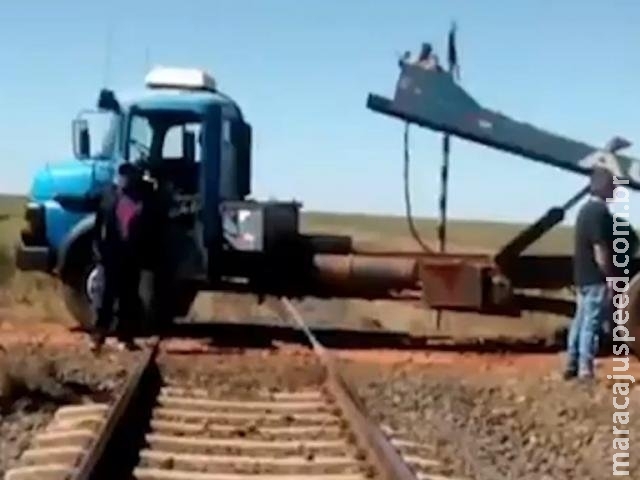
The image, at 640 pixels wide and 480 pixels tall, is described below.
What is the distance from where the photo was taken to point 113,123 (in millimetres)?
19156

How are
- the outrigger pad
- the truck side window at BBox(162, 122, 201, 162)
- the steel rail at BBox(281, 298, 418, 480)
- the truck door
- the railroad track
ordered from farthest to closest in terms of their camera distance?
1. the truck side window at BBox(162, 122, 201, 162)
2. the truck door
3. the outrigger pad
4. the railroad track
5. the steel rail at BBox(281, 298, 418, 480)

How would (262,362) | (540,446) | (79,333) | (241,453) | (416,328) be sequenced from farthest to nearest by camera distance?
(416,328) → (79,333) → (262,362) → (540,446) → (241,453)

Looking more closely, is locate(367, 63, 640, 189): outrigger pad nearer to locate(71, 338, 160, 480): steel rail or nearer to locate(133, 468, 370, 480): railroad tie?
locate(71, 338, 160, 480): steel rail

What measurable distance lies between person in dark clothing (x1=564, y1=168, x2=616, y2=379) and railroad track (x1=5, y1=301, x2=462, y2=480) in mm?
2580

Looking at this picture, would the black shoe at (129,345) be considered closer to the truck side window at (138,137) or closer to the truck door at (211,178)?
the truck door at (211,178)

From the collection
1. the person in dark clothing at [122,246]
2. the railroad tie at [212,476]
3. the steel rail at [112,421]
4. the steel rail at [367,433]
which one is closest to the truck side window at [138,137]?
the person in dark clothing at [122,246]

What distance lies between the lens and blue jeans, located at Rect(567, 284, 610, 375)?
14.3 m

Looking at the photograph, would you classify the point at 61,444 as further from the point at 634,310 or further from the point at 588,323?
the point at 634,310

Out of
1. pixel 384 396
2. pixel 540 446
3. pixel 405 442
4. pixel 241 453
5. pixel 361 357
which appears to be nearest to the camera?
pixel 241 453

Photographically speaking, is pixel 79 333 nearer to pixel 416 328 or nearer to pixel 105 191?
pixel 105 191

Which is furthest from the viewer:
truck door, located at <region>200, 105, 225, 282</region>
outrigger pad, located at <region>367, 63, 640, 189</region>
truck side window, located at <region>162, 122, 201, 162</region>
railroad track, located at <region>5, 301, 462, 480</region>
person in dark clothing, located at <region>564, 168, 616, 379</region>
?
truck side window, located at <region>162, 122, 201, 162</region>

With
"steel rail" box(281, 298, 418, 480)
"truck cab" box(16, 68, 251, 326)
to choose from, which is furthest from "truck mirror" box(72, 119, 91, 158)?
"steel rail" box(281, 298, 418, 480)

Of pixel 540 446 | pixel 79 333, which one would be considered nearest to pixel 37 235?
pixel 79 333

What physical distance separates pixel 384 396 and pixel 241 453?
3967 millimetres
